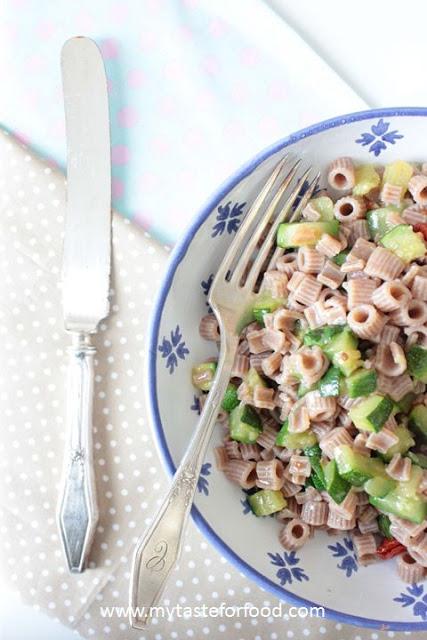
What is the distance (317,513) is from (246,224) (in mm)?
578

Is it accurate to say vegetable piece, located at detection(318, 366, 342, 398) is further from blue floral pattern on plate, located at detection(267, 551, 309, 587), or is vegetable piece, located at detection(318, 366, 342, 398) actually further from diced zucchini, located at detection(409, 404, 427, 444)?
→ blue floral pattern on plate, located at detection(267, 551, 309, 587)

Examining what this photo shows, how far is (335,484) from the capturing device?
1.41 metres

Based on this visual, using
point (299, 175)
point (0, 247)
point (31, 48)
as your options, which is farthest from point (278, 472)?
point (31, 48)

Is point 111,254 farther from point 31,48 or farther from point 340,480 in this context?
point 340,480

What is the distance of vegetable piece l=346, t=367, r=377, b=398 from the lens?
1.38 metres

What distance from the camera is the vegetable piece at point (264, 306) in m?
1.51

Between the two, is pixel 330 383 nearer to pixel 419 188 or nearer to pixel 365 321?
pixel 365 321

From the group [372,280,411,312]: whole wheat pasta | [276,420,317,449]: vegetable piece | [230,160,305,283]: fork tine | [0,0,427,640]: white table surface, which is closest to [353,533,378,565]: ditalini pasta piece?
[276,420,317,449]: vegetable piece

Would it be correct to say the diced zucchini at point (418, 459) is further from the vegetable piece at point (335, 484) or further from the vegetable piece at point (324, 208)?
the vegetable piece at point (324, 208)

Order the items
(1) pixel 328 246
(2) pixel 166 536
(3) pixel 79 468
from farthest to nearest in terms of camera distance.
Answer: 1. (3) pixel 79 468
2. (1) pixel 328 246
3. (2) pixel 166 536

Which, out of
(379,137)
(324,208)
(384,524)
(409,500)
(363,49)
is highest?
(363,49)

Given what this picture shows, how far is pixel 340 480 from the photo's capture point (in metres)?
1.41

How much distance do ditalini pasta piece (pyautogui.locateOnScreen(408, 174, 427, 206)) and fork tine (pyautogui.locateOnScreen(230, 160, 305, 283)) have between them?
0.74ft

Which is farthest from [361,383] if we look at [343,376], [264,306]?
[264,306]
